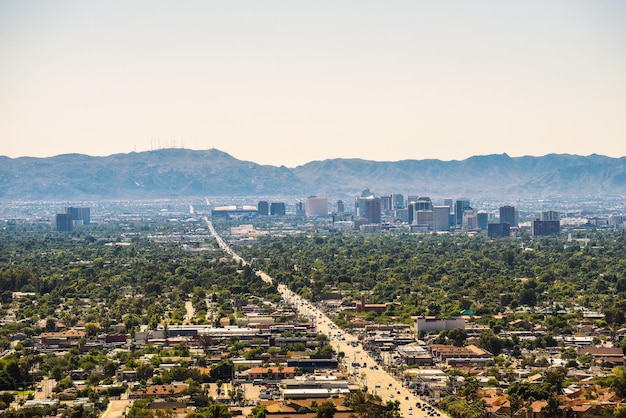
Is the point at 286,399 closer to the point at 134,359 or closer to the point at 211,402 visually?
the point at 211,402

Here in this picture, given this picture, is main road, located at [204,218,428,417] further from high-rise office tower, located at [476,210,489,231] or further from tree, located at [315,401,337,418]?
high-rise office tower, located at [476,210,489,231]

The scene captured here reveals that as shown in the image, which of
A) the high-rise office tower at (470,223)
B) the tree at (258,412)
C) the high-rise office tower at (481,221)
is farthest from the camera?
the high-rise office tower at (481,221)

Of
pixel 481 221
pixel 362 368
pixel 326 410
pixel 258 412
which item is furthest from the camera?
pixel 481 221

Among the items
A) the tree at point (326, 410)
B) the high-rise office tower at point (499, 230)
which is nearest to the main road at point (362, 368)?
the tree at point (326, 410)

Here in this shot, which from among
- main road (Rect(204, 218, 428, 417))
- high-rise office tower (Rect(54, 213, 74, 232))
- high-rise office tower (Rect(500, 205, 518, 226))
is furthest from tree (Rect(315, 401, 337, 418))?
high-rise office tower (Rect(54, 213, 74, 232))

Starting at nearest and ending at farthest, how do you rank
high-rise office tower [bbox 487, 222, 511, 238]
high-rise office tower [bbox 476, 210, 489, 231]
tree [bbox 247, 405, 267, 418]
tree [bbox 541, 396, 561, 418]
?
1. tree [bbox 541, 396, 561, 418]
2. tree [bbox 247, 405, 267, 418]
3. high-rise office tower [bbox 487, 222, 511, 238]
4. high-rise office tower [bbox 476, 210, 489, 231]

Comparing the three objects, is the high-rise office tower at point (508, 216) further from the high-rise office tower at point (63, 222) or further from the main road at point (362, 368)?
the main road at point (362, 368)

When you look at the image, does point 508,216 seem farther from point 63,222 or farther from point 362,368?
point 362,368

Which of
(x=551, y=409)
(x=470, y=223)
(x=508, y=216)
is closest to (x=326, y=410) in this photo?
(x=551, y=409)

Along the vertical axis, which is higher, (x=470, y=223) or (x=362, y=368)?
(x=470, y=223)
